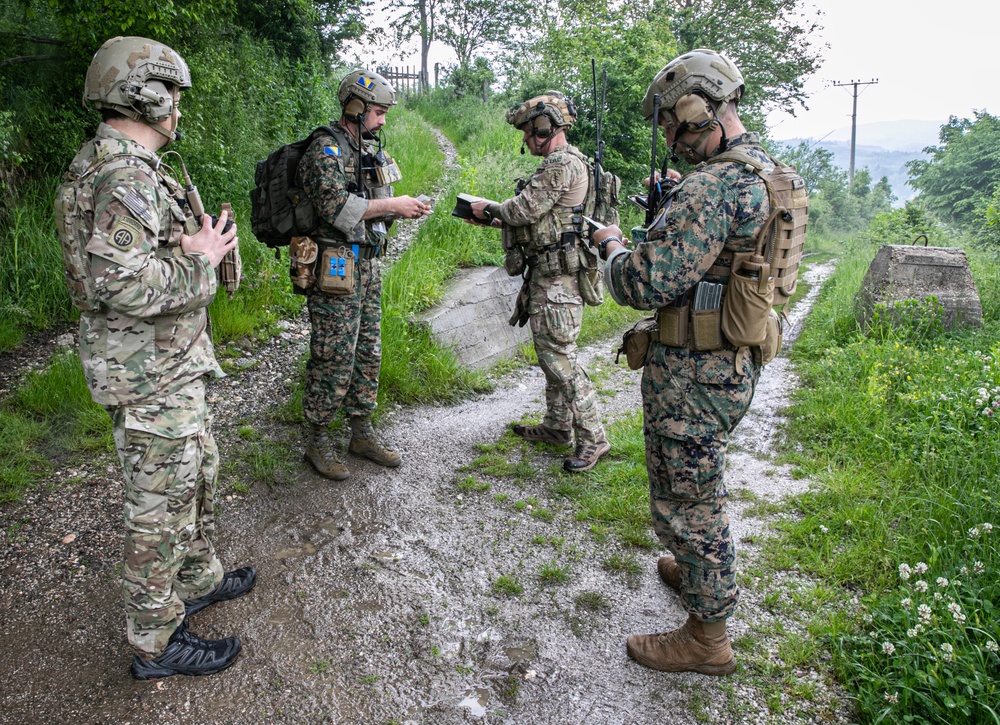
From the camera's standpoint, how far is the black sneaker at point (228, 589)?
2949mm

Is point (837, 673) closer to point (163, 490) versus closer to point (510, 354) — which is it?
point (163, 490)

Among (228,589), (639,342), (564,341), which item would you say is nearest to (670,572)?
(639,342)

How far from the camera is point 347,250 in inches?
151

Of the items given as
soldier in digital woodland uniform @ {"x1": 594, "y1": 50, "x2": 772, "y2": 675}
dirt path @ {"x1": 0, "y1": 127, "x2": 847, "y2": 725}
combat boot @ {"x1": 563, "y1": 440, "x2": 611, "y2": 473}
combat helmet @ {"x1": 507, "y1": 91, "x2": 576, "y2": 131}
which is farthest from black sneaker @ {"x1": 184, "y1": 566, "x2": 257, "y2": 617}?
combat helmet @ {"x1": 507, "y1": 91, "x2": 576, "y2": 131}

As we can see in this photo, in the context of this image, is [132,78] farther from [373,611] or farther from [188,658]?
[373,611]

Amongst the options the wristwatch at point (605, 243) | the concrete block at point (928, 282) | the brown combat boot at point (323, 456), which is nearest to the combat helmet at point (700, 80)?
the wristwatch at point (605, 243)

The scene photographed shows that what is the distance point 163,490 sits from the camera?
Result: 8.21 ft

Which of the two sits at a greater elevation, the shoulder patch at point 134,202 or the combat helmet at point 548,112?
the combat helmet at point 548,112

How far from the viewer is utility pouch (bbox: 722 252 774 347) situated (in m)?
2.47

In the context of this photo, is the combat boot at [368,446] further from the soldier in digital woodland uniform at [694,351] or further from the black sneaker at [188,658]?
the soldier in digital woodland uniform at [694,351]

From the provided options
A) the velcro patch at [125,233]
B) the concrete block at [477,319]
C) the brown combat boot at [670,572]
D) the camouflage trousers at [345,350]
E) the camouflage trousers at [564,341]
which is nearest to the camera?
the velcro patch at [125,233]

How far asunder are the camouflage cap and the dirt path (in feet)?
7.45

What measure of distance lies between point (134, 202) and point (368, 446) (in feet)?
8.15

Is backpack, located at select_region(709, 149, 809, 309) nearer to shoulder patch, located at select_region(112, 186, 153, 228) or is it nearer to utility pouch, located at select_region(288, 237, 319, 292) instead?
shoulder patch, located at select_region(112, 186, 153, 228)
